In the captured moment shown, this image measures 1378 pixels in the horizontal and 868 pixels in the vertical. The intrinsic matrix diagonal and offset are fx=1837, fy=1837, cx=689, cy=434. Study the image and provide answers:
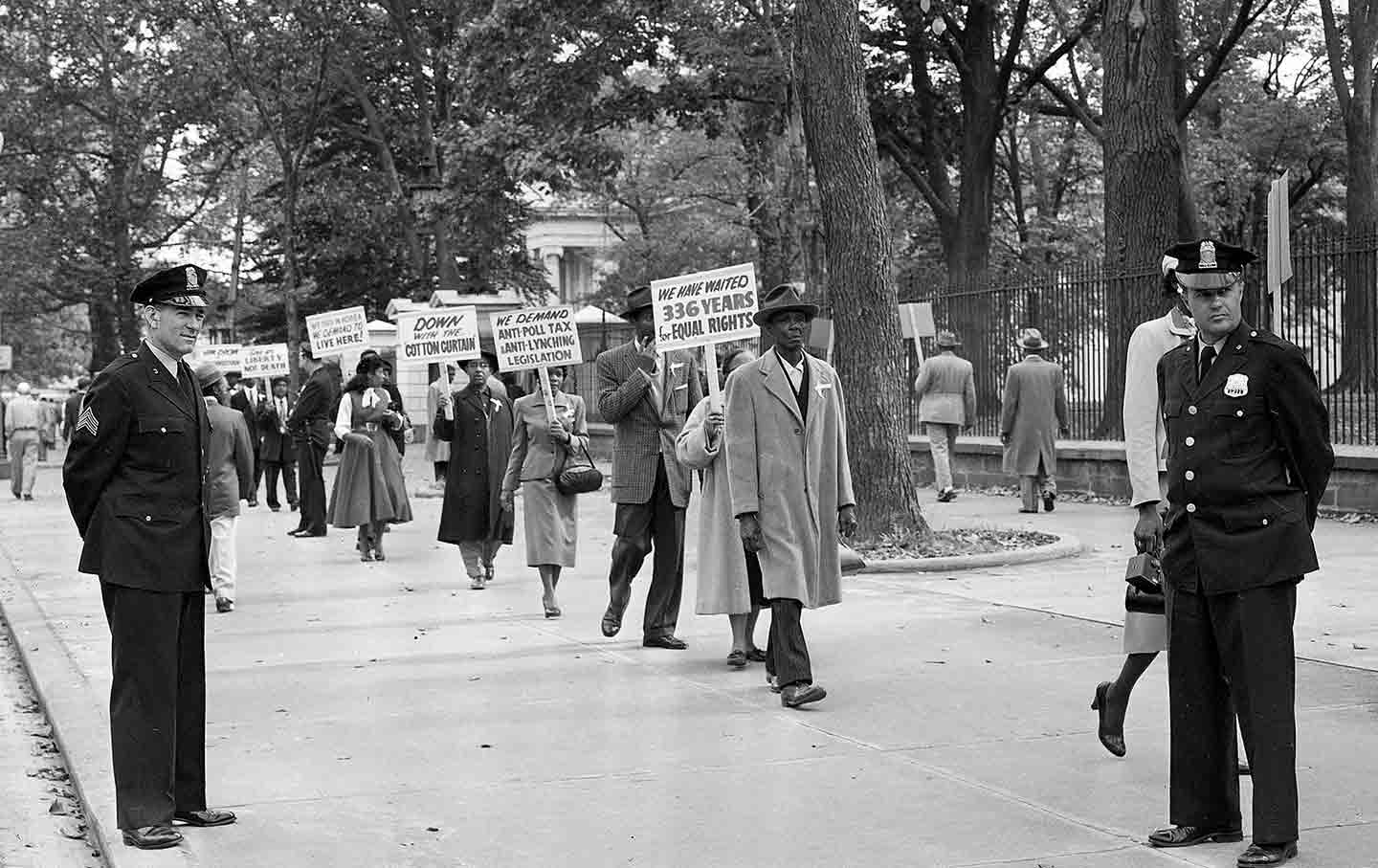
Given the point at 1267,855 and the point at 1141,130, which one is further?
the point at 1141,130

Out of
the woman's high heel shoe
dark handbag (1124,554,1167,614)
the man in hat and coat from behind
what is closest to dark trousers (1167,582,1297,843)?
dark handbag (1124,554,1167,614)

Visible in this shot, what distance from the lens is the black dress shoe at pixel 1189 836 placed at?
584 cm

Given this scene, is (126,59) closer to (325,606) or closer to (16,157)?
(16,157)

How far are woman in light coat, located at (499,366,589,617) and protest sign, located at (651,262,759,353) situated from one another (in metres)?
1.91

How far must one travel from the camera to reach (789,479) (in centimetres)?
873

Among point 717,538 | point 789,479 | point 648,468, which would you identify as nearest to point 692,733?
point 789,479

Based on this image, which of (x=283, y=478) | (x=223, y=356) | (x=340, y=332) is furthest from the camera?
(x=223, y=356)

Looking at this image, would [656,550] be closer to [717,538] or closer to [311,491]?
[717,538]

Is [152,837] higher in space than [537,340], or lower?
lower

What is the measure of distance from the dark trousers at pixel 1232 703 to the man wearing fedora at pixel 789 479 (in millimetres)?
2779

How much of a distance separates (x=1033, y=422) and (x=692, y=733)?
38.8 feet

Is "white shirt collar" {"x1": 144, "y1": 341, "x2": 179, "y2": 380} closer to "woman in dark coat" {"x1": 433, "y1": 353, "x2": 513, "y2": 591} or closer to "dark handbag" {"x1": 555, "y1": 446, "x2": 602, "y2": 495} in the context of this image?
"dark handbag" {"x1": 555, "y1": 446, "x2": 602, "y2": 495}

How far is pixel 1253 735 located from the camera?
18.4ft

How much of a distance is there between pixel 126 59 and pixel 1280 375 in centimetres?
4806
